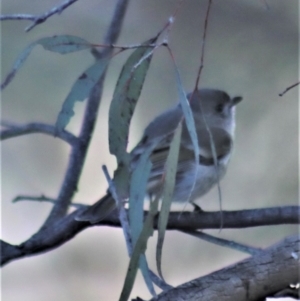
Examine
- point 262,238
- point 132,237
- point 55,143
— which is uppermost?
point 55,143

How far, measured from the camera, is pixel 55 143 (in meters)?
1.76

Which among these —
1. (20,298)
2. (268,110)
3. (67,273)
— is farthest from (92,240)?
(268,110)

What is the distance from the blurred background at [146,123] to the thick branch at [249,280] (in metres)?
0.90

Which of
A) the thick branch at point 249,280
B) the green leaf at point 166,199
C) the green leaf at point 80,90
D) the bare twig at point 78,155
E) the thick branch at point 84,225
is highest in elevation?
the bare twig at point 78,155

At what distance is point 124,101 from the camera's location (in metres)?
0.85

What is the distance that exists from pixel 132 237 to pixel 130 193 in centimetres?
6

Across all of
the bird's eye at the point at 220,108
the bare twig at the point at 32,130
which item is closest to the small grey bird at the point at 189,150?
the bird's eye at the point at 220,108

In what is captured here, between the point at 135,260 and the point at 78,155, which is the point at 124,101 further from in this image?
the point at 78,155

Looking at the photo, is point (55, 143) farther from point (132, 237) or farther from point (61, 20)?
point (132, 237)

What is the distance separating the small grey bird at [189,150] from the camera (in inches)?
45.2

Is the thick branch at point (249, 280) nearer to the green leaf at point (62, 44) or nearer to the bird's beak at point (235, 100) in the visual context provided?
the green leaf at point (62, 44)

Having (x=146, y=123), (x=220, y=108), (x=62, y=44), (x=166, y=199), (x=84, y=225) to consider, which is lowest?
(x=166, y=199)

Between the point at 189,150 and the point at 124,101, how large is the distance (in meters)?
0.57

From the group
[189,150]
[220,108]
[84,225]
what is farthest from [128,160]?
[220,108]
